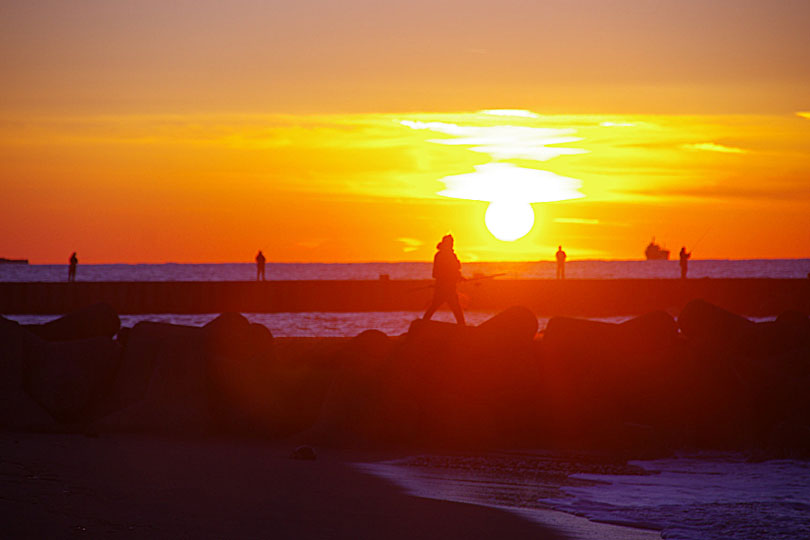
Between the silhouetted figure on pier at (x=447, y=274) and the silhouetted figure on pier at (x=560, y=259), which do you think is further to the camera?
the silhouetted figure on pier at (x=560, y=259)

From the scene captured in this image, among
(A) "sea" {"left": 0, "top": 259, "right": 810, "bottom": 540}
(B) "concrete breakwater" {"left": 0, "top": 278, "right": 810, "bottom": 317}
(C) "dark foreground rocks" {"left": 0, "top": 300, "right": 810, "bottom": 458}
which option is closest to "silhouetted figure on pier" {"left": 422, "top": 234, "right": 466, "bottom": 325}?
(C) "dark foreground rocks" {"left": 0, "top": 300, "right": 810, "bottom": 458}

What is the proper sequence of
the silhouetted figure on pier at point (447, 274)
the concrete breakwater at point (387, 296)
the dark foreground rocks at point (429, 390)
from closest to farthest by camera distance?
the dark foreground rocks at point (429, 390) → the silhouetted figure on pier at point (447, 274) → the concrete breakwater at point (387, 296)

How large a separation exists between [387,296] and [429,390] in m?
33.1

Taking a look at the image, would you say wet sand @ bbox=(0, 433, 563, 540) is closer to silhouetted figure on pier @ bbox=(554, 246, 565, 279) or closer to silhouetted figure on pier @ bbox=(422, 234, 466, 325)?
silhouetted figure on pier @ bbox=(422, 234, 466, 325)

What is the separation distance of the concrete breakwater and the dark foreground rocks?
3000cm

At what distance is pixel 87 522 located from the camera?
516cm

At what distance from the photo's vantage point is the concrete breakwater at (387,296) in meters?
41.5

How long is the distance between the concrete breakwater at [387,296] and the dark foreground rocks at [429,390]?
30.0 m

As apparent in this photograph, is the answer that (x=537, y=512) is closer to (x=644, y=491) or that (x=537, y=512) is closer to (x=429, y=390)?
(x=644, y=491)

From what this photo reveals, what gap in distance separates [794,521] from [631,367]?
4.20 metres

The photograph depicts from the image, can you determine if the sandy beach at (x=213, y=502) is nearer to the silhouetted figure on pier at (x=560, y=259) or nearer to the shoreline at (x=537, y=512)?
the shoreline at (x=537, y=512)

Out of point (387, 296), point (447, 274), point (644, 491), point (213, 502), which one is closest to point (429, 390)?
point (644, 491)

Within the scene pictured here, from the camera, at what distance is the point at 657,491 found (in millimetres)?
7910

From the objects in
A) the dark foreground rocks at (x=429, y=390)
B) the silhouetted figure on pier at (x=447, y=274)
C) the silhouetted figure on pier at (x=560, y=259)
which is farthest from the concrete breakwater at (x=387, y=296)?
the dark foreground rocks at (x=429, y=390)
